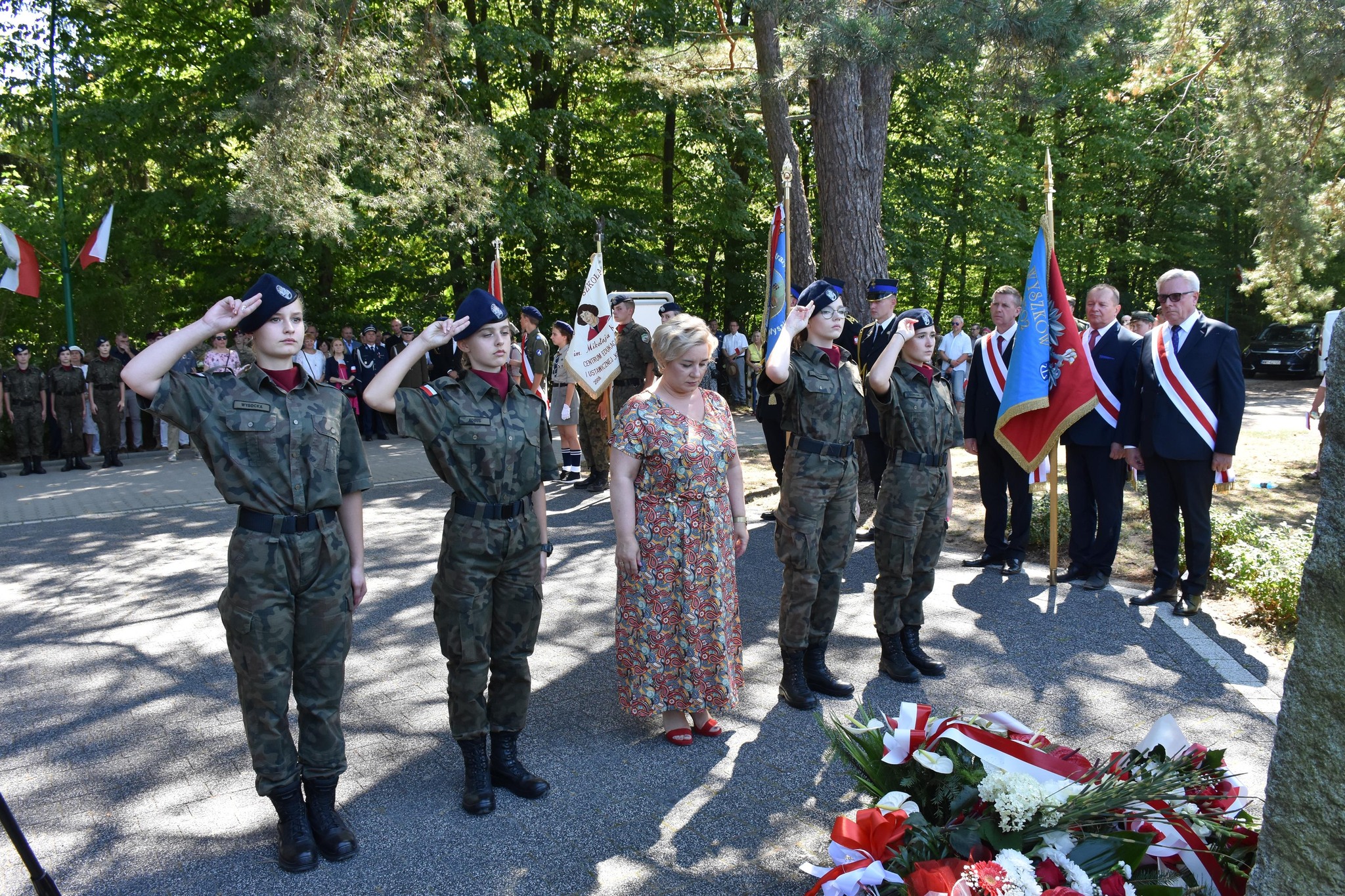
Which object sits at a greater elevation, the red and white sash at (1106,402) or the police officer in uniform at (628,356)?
the police officer in uniform at (628,356)

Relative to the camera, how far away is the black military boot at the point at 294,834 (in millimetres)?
3490

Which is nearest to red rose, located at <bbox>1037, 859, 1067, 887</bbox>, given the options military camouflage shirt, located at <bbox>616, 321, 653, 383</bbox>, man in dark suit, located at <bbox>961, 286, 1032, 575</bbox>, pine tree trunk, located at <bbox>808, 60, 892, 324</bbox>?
man in dark suit, located at <bbox>961, 286, 1032, 575</bbox>

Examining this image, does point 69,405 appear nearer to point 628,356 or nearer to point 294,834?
point 628,356

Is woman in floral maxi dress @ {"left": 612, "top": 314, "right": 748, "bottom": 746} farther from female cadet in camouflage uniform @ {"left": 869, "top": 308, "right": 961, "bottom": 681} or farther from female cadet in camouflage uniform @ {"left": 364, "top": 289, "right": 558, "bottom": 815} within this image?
female cadet in camouflage uniform @ {"left": 869, "top": 308, "right": 961, "bottom": 681}

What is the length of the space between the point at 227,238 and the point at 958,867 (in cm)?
2056

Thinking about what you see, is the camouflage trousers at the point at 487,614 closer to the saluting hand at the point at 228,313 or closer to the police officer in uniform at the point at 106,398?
the saluting hand at the point at 228,313

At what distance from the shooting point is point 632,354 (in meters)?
10.5

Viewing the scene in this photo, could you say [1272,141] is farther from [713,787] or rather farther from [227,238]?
[227,238]

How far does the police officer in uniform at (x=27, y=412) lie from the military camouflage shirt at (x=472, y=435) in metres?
13.0

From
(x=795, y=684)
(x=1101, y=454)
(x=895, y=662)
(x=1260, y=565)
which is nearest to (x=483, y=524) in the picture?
(x=795, y=684)

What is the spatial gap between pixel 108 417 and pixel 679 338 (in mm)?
13776

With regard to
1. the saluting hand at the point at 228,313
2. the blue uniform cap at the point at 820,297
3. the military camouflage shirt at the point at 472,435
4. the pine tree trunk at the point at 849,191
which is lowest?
the military camouflage shirt at the point at 472,435

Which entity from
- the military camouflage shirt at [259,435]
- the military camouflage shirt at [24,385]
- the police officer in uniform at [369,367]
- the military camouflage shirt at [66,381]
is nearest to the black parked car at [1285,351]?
the police officer in uniform at [369,367]

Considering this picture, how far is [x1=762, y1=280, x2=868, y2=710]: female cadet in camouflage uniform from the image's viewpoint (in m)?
4.80
